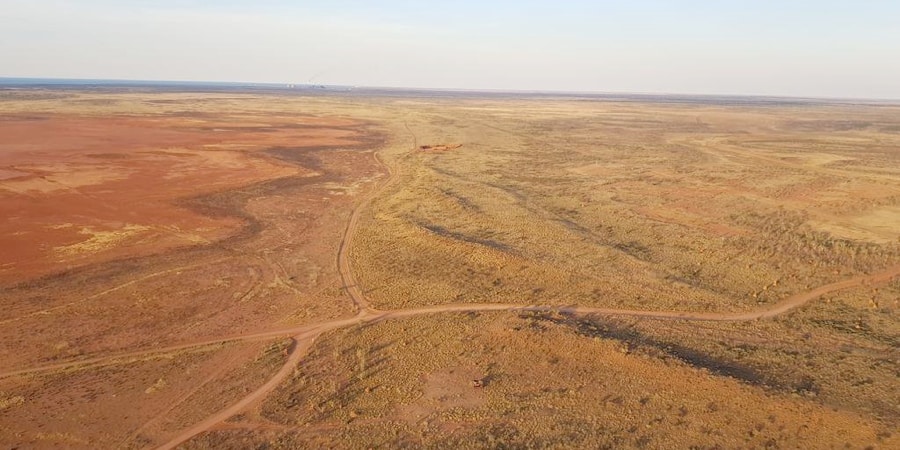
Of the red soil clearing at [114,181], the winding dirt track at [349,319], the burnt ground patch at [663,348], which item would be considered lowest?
the winding dirt track at [349,319]

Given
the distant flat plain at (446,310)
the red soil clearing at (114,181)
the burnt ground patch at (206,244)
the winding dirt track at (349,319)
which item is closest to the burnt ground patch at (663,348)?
the distant flat plain at (446,310)

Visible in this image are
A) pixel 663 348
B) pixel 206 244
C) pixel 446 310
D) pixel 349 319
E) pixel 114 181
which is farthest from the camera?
pixel 114 181

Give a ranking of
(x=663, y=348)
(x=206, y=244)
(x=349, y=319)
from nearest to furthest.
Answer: (x=663, y=348) < (x=349, y=319) < (x=206, y=244)

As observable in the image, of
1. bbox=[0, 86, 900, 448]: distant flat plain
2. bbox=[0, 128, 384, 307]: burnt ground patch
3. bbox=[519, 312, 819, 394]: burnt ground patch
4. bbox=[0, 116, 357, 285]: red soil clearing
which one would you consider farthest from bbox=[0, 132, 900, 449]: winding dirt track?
bbox=[0, 116, 357, 285]: red soil clearing

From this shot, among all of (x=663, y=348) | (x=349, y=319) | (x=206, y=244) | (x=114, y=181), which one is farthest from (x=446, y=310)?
(x=114, y=181)

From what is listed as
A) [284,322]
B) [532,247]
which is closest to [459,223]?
[532,247]

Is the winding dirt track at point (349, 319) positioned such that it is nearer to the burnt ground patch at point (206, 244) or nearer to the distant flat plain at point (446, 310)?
the distant flat plain at point (446, 310)

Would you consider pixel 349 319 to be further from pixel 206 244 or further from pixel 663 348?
pixel 206 244
